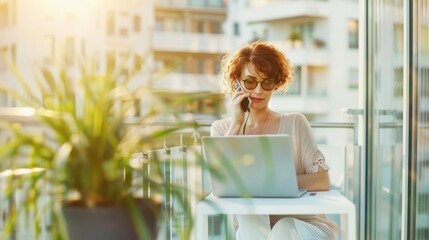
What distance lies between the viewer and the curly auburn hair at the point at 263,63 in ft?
10.2

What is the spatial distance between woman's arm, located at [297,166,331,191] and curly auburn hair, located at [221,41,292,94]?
42cm

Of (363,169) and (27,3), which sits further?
(27,3)

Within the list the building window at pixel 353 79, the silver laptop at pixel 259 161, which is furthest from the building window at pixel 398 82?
Result: the building window at pixel 353 79

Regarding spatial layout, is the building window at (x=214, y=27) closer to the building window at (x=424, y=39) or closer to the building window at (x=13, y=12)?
the building window at (x=13, y=12)

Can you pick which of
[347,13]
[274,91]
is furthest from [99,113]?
[347,13]

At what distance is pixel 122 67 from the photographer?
67.0 inches

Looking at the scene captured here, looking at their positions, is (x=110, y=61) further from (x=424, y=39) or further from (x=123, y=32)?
(x=123, y=32)

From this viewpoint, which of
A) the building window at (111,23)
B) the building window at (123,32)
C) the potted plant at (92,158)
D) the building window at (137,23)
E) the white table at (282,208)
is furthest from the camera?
the building window at (137,23)

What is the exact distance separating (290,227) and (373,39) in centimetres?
179

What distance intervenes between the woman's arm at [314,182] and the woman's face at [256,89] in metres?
0.35

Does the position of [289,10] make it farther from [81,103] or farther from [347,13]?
[81,103]

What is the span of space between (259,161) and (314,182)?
0.41 metres

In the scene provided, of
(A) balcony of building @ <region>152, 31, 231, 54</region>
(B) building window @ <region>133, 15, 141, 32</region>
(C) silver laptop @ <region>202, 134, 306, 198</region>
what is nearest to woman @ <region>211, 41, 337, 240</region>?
(C) silver laptop @ <region>202, 134, 306, 198</region>

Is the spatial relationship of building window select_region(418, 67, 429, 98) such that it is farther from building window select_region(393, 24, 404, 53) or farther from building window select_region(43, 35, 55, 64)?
building window select_region(43, 35, 55, 64)
